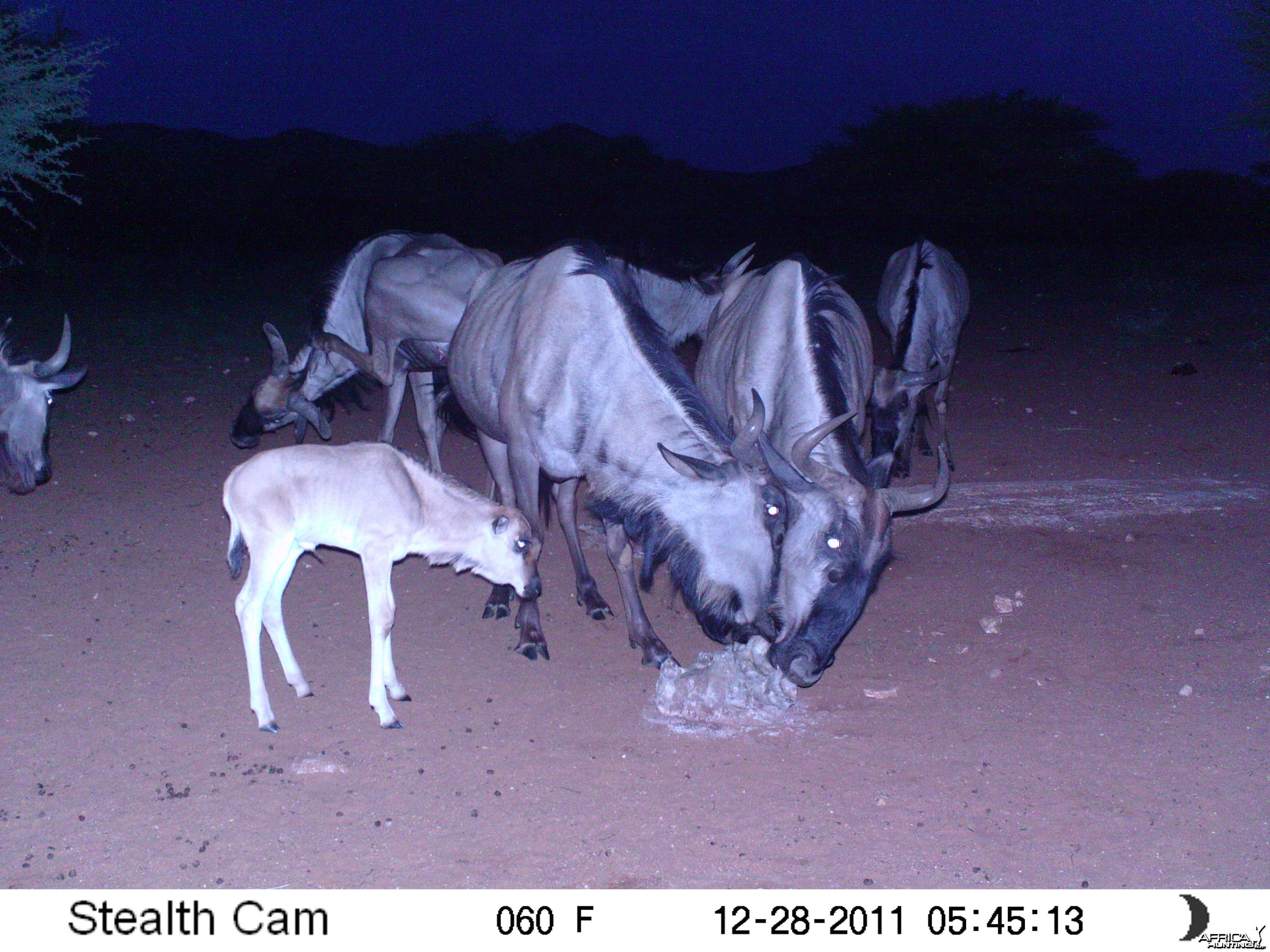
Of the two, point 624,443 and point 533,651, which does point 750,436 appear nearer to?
point 624,443

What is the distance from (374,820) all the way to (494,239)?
2939 centimetres

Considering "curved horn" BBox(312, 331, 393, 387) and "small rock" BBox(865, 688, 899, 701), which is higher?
"small rock" BBox(865, 688, 899, 701)

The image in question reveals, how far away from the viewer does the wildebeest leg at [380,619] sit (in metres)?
4.61

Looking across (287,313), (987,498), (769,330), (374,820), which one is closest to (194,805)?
(374,820)

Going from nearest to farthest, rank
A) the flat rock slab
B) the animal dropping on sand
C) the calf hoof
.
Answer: the animal dropping on sand < the calf hoof < the flat rock slab

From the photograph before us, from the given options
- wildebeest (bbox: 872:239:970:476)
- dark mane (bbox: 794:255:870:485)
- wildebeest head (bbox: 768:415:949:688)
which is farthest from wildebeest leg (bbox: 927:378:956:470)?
wildebeest head (bbox: 768:415:949:688)

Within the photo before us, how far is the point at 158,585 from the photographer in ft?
20.4

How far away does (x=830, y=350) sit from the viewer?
577cm

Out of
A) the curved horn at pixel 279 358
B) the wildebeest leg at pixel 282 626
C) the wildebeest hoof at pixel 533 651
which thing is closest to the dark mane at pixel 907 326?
the wildebeest hoof at pixel 533 651

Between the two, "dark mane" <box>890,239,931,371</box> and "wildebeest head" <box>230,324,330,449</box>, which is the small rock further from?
"wildebeest head" <box>230,324,330,449</box>

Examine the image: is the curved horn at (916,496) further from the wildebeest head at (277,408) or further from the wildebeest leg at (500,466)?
the wildebeest head at (277,408)

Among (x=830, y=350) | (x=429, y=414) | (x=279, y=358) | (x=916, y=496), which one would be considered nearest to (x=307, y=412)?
(x=279, y=358)

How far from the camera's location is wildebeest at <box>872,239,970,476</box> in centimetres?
824

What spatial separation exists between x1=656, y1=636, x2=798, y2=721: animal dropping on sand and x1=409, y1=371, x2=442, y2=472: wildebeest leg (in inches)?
165
